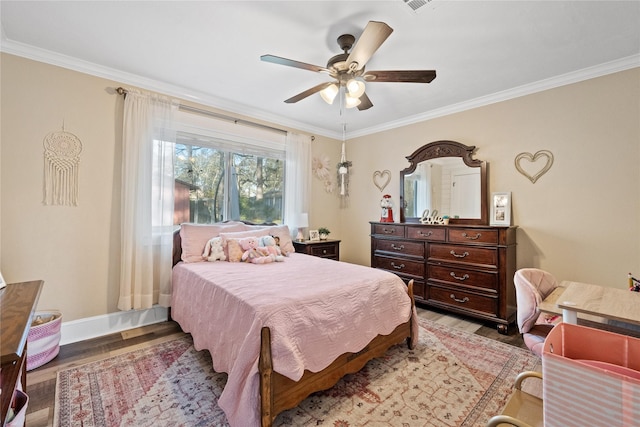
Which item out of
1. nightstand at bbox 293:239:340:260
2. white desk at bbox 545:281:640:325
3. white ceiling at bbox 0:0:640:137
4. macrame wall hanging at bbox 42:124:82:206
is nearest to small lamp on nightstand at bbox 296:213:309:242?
nightstand at bbox 293:239:340:260

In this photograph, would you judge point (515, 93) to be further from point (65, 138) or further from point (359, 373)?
point (65, 138)

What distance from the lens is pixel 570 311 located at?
1473 mm

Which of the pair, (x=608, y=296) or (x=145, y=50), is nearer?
(x=608, y=296)

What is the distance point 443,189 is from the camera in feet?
11.9

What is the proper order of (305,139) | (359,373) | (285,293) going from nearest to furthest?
1. (285,293)
2. (359,373)
3. (305,139)

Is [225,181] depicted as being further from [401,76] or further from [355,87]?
[401,76]

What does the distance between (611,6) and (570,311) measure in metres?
2.01

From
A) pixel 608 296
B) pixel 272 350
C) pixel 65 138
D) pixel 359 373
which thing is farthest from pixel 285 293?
pixel 65 138

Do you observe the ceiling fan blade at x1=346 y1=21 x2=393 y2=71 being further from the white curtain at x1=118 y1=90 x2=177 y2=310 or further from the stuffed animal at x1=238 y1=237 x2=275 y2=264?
the white curtain at x1=118 y1=90 x2=177 y2=310

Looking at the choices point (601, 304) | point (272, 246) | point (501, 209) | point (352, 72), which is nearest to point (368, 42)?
point (352, 72)

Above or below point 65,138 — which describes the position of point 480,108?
above

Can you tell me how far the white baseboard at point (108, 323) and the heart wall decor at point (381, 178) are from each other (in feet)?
11.2

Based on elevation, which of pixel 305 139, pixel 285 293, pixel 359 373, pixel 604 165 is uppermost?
pixel 305 139

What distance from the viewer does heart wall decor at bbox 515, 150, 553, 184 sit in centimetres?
286
